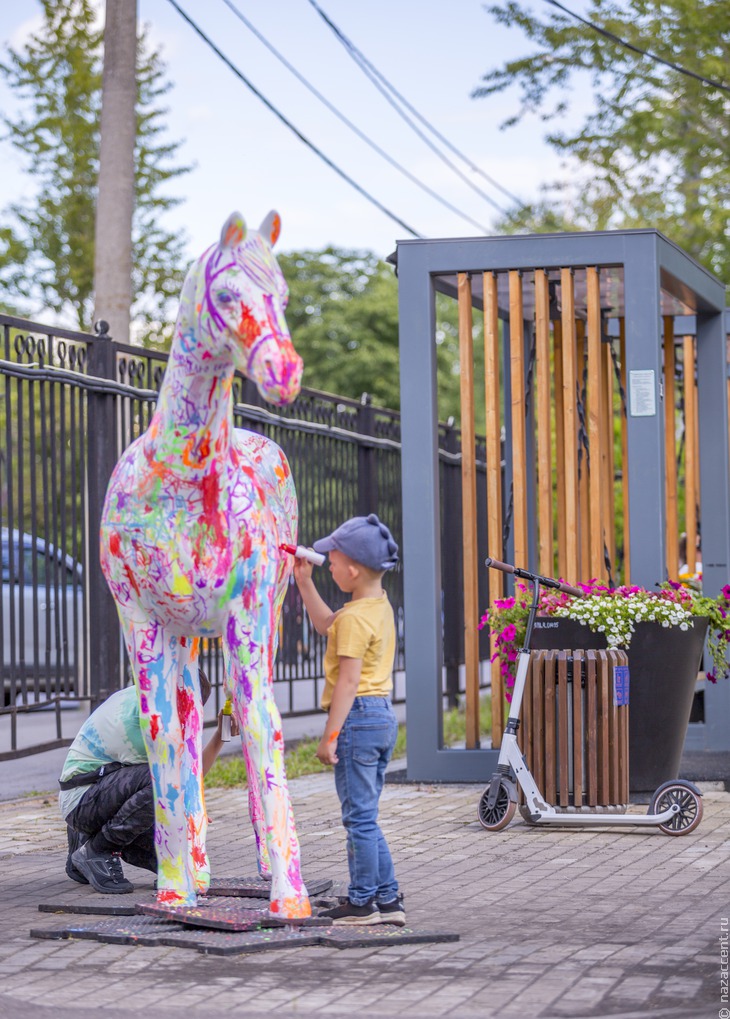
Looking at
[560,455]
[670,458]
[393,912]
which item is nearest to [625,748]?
[393,912]

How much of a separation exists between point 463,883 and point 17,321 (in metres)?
4.24

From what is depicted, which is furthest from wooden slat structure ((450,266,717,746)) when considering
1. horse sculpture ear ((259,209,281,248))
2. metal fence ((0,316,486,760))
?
horse sculpture ear ((259,209,281,248))

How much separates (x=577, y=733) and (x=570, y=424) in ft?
7.87

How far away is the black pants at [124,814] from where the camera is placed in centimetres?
612

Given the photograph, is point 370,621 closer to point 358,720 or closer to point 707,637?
point 358,720

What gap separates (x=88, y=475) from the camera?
384 inches

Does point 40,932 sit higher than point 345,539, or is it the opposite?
point 345,539

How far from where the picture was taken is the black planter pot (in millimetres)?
8359

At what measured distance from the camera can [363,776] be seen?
5.35m

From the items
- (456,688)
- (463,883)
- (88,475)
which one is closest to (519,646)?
(463,883)

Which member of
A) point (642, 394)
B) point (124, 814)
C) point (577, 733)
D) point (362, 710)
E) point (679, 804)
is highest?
point (642, 394)

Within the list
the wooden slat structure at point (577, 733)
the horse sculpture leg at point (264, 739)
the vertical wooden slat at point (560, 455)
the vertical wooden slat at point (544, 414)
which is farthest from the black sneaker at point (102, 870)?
the vertical wooden slat at point (560, 455)

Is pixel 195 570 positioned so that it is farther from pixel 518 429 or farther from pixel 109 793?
pixel 518 429

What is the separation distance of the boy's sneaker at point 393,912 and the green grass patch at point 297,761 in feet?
14.0
